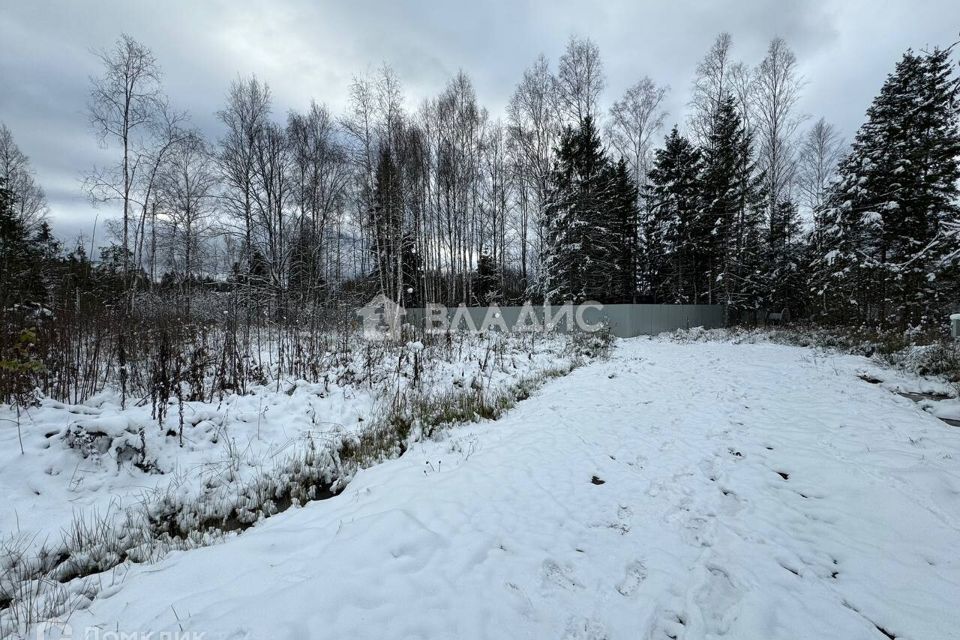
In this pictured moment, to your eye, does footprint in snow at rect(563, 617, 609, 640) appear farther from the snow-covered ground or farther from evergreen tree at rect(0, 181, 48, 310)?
evergreen tree at rect(0, 181, 48, 310)

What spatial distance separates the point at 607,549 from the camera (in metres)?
2.42

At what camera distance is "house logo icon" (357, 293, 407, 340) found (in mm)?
Answer: 12609

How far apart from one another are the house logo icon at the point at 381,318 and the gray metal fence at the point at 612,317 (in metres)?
1.68

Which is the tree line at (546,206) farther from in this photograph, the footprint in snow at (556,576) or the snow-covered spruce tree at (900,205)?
the footprint in snow at (556,576)

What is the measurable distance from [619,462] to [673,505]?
89cm

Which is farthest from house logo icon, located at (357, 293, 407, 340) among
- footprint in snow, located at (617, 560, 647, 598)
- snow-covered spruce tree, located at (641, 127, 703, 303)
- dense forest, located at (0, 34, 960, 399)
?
snow-covered spruce tree, located at (641, 127, 703, 303)

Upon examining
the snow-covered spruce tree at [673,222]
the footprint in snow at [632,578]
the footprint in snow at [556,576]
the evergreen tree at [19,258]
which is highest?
the snow-covered spruce tree at [673,222]

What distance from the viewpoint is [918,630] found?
174cm

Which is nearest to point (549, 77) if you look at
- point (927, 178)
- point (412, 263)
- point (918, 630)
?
point (412, 263)

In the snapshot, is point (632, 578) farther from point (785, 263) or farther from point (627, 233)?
point (785, 263)

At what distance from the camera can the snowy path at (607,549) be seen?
1774 mm

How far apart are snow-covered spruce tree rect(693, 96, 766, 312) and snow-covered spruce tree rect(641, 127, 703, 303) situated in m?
0.95

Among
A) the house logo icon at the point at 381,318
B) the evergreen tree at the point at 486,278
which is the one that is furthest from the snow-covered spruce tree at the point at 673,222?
the house logo icon at the point at 381,318

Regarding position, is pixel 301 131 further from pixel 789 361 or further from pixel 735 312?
pixel 735 312
